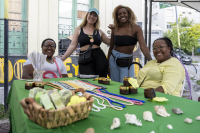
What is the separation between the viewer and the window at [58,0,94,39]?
6.03 m

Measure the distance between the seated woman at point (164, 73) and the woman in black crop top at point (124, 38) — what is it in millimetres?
399

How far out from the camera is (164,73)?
1829 millimetres

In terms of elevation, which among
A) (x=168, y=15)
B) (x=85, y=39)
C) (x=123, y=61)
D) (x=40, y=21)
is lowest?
(x=123, y=61)

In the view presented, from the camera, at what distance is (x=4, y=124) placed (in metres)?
3.14

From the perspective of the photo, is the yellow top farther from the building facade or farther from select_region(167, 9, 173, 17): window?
select_region(167, 9, 173, 17): window

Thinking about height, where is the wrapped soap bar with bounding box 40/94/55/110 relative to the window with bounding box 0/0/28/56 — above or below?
below

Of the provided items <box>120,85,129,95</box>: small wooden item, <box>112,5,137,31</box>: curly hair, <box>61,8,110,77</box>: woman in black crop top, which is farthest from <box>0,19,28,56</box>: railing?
<box>120,85,129,95</box>: small wooden item

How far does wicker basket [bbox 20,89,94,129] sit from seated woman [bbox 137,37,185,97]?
43.0 inches

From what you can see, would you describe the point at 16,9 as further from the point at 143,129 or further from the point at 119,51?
the point at 143,129

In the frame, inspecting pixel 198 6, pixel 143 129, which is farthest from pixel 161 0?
pixel 143 129

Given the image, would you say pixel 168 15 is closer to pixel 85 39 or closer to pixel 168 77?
pixel 85 39

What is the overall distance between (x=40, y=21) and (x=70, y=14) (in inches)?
47.0

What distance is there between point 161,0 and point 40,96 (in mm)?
4571

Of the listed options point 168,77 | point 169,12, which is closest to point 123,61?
point 168,77
